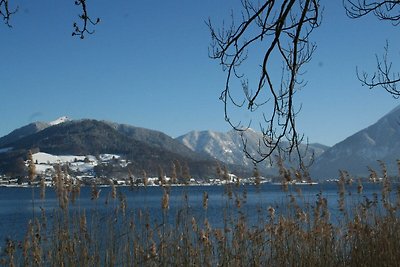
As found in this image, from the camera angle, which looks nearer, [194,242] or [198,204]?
[194,242]

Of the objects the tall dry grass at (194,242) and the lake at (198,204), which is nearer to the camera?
the tall dry grass at (194,242)

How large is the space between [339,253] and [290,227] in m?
0.65

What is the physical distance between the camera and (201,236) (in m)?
6.68

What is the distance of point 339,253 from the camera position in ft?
21.7

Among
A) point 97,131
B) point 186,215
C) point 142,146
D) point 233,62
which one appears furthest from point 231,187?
point 97,131

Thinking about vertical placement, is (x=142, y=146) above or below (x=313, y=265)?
above

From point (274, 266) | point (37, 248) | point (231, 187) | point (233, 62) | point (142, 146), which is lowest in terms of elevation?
point (274, 266)

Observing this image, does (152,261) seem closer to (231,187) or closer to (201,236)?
(201,236)

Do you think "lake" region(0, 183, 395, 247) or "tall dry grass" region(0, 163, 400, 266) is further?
"lake" region(0, 183, 395, 247)

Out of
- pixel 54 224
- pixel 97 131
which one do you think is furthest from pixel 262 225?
pixel 97 131

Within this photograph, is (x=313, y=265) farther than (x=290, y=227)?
No

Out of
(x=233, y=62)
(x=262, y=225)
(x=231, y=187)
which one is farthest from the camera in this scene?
(x=262, y=225)

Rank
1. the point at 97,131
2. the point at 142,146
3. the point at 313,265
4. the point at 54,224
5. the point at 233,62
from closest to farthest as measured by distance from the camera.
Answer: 1. the point at 233,62
2. the point at 313,265
3. the point at 54,224
4. the point at 142,146
5. the point at 97,131

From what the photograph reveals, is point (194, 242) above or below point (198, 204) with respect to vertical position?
below
